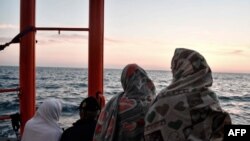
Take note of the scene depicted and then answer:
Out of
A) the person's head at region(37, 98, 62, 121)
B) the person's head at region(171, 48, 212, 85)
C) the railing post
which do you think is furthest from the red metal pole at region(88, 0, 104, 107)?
the person's head at region(171, 48, 212, 85)

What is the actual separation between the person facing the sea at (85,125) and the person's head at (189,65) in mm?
793

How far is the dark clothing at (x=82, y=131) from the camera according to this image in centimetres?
260

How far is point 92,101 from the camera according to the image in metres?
2.68

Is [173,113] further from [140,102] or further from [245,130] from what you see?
[245,130]

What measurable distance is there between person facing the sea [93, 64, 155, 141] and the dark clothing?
0.62 ft

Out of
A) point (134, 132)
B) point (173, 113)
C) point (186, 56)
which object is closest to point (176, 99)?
point (173, 113)

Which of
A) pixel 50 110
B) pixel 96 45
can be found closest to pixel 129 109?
pixel 50 110

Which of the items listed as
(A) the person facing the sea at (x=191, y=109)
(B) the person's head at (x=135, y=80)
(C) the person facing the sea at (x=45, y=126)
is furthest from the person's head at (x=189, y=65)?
(C) the person facing the sea at (x=45, y=126)

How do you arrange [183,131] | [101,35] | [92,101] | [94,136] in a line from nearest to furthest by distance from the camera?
1. [183,131]
2. [94,136]
3. [92,101]
4. [101,35]

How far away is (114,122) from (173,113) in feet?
1.51

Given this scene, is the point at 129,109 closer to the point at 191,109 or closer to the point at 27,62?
the point at 191,109

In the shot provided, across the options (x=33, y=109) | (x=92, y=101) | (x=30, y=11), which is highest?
(x=30, y=11)

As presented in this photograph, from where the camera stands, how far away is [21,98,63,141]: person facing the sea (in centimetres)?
277

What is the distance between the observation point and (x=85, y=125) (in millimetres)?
2629
